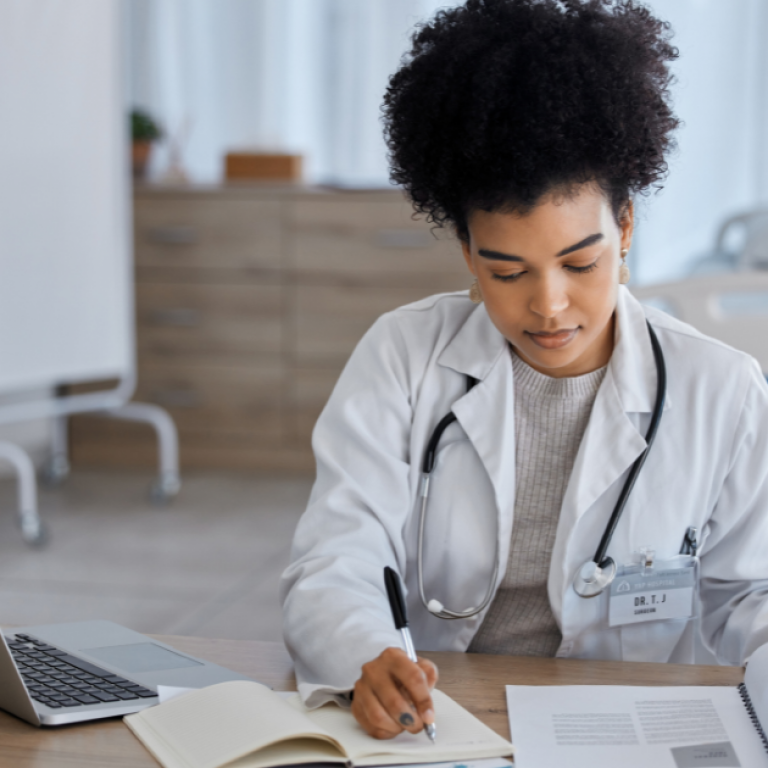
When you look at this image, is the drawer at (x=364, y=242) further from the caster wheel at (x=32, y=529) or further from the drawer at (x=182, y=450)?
the caster wheel at (x=32, y=529)

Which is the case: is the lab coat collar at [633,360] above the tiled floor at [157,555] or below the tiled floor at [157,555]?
above

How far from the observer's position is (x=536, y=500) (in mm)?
1098

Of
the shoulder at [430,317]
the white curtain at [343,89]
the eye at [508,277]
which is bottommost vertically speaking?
the shoulder at [430,317]

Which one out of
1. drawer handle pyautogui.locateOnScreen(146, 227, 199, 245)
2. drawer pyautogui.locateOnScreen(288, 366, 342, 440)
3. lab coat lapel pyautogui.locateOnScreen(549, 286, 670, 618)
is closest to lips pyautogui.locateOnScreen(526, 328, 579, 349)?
lab coat lapel pyautogui.locateOnScreen(549, 286, 670, 618)

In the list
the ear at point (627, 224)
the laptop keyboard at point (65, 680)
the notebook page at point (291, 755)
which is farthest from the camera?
the ear at point (627, 224)

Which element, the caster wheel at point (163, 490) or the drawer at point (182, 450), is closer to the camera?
the caster wheel at point (163, 490)

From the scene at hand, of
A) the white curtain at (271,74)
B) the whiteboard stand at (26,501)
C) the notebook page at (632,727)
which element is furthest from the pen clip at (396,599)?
the white curtain at (271,74)

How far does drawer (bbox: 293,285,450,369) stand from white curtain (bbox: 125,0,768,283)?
531 mm

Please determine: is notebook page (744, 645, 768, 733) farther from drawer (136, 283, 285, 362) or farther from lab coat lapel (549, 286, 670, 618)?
drawer (136, 283, 285, 362)

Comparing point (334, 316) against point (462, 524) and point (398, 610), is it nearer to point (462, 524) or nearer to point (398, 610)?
point (462, 524)

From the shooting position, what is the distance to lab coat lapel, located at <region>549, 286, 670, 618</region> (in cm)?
103

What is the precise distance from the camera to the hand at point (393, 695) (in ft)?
2.34

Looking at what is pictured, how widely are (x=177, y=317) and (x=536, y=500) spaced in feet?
9.33

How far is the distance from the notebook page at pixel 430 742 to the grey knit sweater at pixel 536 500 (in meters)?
0.35
